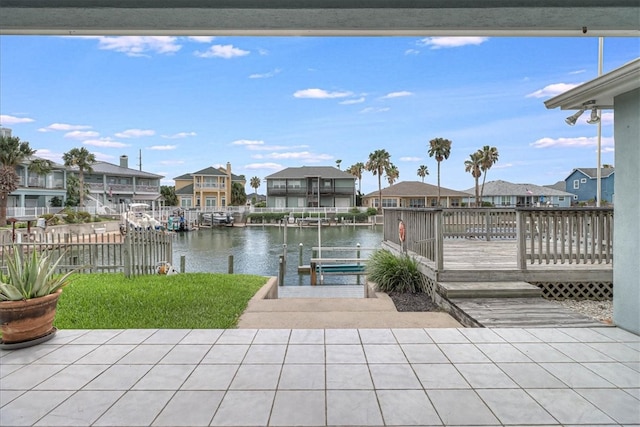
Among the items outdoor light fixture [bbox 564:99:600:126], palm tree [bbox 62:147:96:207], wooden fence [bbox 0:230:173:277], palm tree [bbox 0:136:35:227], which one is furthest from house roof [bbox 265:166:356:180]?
outdoor light fixture [bbox 564:99:600:126]

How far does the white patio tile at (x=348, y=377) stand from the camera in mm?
2637

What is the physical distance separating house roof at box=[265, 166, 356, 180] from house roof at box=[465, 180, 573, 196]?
1762 centimetres

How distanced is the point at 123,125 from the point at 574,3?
40.3m

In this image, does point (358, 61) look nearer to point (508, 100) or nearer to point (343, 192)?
point (508, 100)

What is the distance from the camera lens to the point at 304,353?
3.28 m

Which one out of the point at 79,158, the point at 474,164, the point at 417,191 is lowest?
the point at 417,191

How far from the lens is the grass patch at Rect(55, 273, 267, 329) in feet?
14.0

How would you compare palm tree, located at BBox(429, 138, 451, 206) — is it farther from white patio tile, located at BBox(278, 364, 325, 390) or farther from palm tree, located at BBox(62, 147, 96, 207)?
white patio tile, located at BBox(278, 364, 325, 390)

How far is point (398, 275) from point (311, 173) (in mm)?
37734

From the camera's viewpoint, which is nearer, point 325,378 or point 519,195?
point 325,378

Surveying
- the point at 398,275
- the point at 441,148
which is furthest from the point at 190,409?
the point at 441,148

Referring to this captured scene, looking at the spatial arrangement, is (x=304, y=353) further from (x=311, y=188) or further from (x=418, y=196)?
(x=418, y=196)

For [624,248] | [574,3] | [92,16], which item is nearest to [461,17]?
[574,3]

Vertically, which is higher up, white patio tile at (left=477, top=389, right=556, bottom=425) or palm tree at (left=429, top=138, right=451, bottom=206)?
palm tree at (left=429, top=138, right=451, bottom=206)
